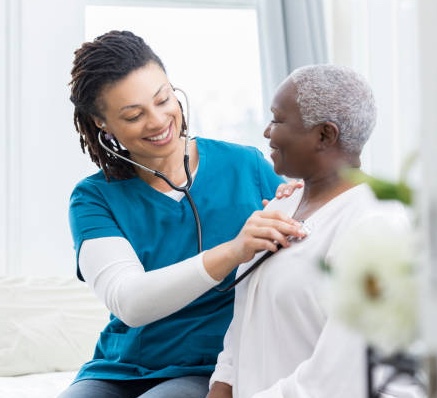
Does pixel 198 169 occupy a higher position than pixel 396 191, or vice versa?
pixel 396 191

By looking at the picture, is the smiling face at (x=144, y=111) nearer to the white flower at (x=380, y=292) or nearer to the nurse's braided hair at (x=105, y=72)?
the nurse's braided hair at (x=105, y=72)

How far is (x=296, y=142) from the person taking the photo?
1.54m

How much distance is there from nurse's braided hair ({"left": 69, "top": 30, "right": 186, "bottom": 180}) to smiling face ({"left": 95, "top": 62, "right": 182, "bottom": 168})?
0.02 metres

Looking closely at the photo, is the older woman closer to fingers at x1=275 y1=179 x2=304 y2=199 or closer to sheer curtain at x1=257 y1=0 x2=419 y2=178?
fingers at x1=275 y1=179 x2=304 y2=199

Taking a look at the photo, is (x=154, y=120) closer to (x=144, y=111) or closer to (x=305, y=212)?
(x=144, y=111)

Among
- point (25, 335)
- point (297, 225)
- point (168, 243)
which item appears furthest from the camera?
point (25, 335)

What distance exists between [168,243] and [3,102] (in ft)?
6.36

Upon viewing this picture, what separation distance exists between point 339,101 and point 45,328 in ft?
5.65

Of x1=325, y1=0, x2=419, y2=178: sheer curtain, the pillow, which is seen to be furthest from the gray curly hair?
x1=325, y1=0, x2=419, y2=178: sheer curtain

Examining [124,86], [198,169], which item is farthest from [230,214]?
[124,86]

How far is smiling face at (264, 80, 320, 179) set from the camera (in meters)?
1.54

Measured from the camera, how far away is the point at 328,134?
4.99ft

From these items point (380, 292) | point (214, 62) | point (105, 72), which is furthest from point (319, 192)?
point (214, 62)

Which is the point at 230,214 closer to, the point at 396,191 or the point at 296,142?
the point at 296,142
